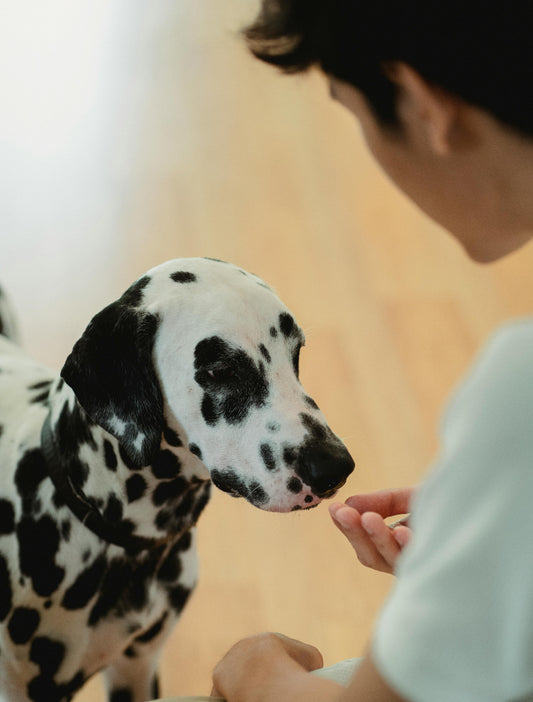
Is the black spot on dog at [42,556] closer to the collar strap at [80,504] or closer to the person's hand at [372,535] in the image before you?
the collar strap at [80,504]

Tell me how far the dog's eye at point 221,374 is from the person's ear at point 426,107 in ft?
1.82

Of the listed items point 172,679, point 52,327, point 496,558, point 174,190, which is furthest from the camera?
point 174,190

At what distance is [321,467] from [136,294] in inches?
16.2

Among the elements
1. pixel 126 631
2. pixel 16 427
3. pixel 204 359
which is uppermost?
pixel 204 359

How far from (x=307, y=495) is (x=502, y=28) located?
77 centimetres

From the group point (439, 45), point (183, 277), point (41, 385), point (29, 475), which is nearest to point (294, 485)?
point (183, 277)

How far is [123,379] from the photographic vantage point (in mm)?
1302

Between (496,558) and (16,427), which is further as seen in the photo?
(16,427)

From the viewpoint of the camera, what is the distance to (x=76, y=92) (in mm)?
3973

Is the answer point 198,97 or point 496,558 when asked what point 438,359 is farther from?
point 496,558

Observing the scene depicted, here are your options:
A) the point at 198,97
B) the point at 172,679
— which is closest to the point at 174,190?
the point at 198,97

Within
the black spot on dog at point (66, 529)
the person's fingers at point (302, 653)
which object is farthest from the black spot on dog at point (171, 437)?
the person's fingers at point (302, 653)

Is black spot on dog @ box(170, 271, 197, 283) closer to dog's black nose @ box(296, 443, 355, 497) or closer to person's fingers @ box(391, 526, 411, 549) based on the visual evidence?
dog's black nose @ box(296, 443, 355, 497)

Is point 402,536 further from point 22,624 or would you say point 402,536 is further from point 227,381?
point 22,624
